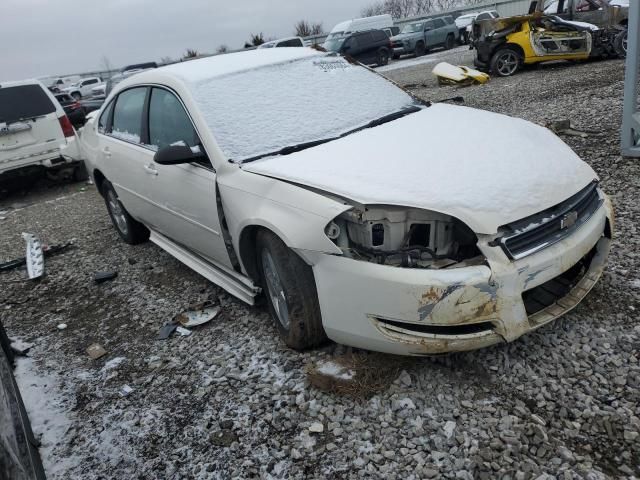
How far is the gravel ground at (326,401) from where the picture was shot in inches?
84.9

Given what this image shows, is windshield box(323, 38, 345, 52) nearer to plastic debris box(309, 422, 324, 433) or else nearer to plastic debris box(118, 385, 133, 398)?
plastic debris box(118, 385, 133, 398)

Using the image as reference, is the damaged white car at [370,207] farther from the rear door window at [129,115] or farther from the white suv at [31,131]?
the white suv at [31,131]

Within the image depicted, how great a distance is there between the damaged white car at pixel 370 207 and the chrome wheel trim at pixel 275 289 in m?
0.02

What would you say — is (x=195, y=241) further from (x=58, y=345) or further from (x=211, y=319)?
(x=58, y=345)

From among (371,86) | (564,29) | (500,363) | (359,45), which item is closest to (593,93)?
(564,29)

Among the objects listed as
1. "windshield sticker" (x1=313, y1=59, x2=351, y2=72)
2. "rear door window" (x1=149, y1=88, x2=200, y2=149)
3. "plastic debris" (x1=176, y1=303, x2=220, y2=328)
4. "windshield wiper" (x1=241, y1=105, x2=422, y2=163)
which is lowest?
"plastic debris" (x1=176, y1=303, x2=220, y2=328)

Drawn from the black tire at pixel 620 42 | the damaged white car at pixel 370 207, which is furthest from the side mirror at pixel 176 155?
the black tire at pixel 620 42

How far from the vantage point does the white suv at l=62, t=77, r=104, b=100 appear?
30.6 meters

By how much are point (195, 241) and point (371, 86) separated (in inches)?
69.1

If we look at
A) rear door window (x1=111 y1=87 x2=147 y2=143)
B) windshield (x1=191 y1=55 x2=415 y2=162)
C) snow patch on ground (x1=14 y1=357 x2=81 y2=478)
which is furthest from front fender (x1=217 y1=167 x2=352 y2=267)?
rear door window (x1=111 y1=87 x2=147 y2=143)

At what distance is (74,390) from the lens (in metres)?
3.10

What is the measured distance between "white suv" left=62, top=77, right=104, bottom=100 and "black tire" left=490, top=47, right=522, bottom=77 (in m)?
25.4

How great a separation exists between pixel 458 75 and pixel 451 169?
10657mm

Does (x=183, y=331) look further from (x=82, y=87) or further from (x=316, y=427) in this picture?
(x=82, y=87)
